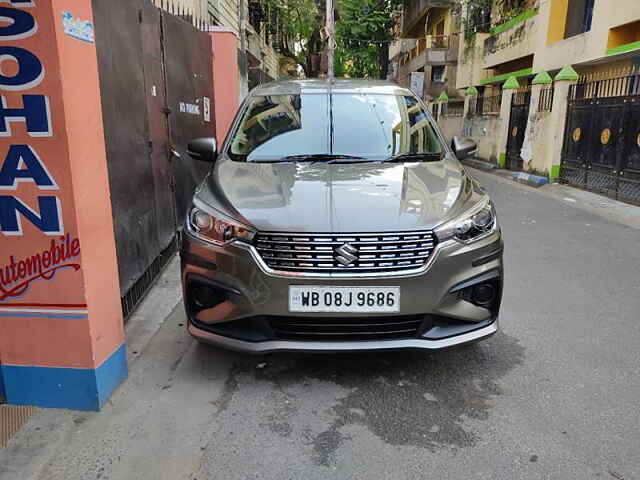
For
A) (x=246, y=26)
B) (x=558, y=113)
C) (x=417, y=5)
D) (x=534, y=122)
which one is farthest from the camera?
(x=417, y=5)

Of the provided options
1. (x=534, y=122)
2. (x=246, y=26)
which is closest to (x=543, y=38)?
(x=534, y=122)

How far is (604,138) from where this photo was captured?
9.73m

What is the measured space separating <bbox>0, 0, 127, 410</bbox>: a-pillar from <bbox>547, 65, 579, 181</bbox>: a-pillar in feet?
35.4

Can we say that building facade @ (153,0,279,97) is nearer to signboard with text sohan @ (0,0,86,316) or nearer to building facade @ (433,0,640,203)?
signboard with text sohan @ (0,0,86,316)

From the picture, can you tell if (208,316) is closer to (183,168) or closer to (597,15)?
(183,168)

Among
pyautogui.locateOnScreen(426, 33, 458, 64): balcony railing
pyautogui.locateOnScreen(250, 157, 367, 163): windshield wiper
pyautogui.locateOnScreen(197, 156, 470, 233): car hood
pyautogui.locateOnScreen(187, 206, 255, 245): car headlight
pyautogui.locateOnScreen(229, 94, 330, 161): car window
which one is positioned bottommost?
pyautogui.locateOnScreen(187, 206, 255, 245): car headlight

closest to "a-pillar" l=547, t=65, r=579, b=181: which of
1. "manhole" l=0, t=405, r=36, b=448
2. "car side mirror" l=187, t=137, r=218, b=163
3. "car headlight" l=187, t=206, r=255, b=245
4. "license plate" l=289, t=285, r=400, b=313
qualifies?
"car side mirror" l=187, t=137, r=218, b=163

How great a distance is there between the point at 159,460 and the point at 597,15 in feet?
43.9

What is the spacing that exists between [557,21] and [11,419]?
16.1 meters

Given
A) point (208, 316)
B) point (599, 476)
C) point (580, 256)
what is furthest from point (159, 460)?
point (580, 256)

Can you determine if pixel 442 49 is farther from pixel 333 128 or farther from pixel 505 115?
pixel 333 128

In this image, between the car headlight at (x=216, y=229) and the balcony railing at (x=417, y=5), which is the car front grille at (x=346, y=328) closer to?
the car headlight at (x=216, y=229)

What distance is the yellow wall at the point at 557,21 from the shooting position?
14.3m

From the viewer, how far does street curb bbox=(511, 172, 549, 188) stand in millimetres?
11516
